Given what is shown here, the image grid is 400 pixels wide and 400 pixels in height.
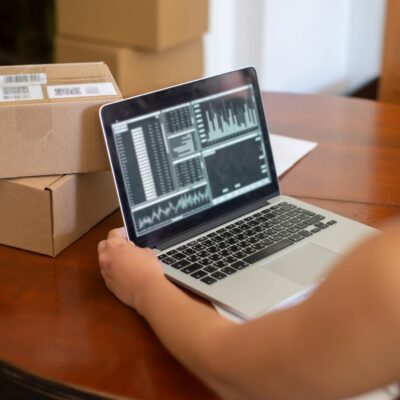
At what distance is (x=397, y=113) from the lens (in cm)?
175

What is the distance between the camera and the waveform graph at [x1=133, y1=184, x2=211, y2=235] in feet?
3.73

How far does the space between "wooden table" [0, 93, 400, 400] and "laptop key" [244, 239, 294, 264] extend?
0.57 ft

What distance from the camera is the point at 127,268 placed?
3.38ft

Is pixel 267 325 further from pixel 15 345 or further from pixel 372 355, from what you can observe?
pixel 15 345

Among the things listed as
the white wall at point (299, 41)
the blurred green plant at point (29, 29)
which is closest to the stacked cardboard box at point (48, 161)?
the white wall at point (299, 41)

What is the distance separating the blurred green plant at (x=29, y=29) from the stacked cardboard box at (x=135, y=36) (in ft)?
3.23

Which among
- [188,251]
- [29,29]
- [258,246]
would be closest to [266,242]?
[258,246]

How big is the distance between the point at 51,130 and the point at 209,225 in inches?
10.8

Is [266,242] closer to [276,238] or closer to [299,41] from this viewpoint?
[276,238]

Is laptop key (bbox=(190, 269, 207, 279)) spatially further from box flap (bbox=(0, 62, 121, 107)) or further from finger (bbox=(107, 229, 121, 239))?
box flap (bbox=(0, 62, 121, 107))

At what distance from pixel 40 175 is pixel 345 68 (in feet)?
7.53

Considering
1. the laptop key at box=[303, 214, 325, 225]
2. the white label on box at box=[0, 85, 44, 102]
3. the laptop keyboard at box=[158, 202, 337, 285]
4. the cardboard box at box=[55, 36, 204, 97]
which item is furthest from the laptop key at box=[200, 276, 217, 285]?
the cardboard box at box=[55, 36, 204, 97]

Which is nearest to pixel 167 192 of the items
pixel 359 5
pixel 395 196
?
pixel 395 196

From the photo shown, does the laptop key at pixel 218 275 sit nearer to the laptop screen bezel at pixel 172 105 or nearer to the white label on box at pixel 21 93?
the laptop screen bezel at pixel 172 105
